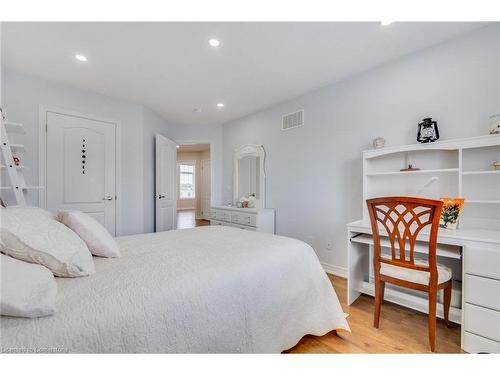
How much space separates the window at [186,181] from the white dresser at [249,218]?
5199 millimetres

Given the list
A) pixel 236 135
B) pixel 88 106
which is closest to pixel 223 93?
pixel 236 135

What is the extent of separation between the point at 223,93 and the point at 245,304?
113 inches

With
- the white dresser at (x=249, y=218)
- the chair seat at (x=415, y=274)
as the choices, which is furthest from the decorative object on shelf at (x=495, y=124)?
the white dresser at (x=249, y=218)

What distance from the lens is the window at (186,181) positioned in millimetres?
9016

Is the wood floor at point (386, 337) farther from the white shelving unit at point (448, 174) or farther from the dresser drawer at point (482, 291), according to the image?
the white shelving unit at point (448, 174)

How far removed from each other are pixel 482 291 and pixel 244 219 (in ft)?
8.97

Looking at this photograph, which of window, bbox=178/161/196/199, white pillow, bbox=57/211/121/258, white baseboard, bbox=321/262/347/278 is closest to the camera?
white pillow, bbox=57/211/121/258

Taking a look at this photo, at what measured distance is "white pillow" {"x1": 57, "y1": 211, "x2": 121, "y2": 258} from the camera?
1.29m

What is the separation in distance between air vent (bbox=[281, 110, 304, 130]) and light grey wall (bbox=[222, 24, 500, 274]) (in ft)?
0.24

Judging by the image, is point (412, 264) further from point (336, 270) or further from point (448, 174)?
point (336, 270)

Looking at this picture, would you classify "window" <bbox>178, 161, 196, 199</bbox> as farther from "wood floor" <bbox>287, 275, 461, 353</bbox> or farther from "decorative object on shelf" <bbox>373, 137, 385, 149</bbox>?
"wood floor" <bbox>287, 275, 461, 353</bbox>

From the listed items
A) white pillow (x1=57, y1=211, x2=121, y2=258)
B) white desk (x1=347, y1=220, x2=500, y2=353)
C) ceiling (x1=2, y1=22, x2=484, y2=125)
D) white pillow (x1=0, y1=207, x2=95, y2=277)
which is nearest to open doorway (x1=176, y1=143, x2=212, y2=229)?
ceiling (x1=2, y1=22, x2=484, y2=125)
